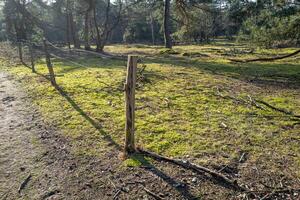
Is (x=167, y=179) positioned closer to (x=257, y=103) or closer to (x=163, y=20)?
(x=257, y=103)

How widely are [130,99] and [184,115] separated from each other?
2.05 meters

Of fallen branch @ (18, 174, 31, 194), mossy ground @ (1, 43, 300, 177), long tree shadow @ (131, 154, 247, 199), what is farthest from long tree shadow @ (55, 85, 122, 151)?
fallen branch @ (18, 174, 31, 194)

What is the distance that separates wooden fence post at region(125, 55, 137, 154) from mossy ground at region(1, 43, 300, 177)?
286 millimetres

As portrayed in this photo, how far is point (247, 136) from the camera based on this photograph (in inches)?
170

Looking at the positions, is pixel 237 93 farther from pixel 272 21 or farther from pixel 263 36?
pixel 272 21

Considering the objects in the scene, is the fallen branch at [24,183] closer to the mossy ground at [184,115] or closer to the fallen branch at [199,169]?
the mossy ground at [184,115]

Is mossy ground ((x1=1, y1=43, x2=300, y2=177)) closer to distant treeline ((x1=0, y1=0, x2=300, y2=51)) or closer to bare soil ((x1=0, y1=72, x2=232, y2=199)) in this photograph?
bare soil ((x1=0, y1=72, x2=232, y2=199))

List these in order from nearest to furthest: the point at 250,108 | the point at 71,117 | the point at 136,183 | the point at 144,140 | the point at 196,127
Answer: the point at 136,183, the point at 144,140, the point at 196,127, the point at 71,117, the point at 250,108

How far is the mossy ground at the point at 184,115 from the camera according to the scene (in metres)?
3.93

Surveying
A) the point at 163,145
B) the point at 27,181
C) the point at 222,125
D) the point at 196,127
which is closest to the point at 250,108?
the point at 222,125

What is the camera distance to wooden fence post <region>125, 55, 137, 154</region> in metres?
3.48

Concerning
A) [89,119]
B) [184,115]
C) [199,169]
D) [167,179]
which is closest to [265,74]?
[184,115]

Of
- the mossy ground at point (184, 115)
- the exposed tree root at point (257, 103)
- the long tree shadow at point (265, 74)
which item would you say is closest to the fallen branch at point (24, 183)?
the mossy ground at point (184, 115)

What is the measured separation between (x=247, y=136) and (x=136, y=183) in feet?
6.94
